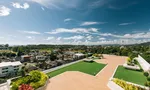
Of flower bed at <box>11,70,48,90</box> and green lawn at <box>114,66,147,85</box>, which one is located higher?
flower bed at <box>11,70,48,90</box>

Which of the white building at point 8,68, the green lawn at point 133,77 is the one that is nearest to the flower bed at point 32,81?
the green lawn at point 133,77

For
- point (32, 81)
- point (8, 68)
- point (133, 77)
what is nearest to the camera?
point (32, 81)

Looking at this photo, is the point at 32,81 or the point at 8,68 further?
the point at 8,68

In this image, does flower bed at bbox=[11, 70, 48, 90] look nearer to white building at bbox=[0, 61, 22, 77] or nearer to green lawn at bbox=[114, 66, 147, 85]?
green lawn at bbox=[114, 66, 147, 85]

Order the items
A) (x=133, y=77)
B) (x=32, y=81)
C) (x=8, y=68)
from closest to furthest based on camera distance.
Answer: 1. (x=32, y=81)
2. (x=133, y=77)
3. (x=8, y=68)

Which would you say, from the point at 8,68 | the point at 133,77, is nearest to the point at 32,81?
the point at 8,68

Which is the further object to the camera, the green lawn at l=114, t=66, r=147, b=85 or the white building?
the white building

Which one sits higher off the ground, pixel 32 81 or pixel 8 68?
pixel 32 81

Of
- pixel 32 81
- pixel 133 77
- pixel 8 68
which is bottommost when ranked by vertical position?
pixel 133 77

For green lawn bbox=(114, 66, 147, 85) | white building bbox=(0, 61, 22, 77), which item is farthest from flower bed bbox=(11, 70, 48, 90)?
white building bbox=(0, 61, 22, 77)

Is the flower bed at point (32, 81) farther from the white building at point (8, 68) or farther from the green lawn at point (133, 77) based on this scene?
the white building at point (8, 68)

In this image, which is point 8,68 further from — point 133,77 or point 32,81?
point 133,77
